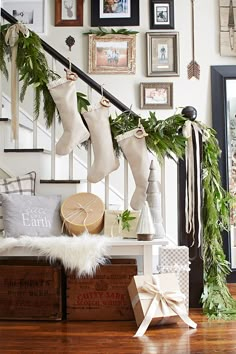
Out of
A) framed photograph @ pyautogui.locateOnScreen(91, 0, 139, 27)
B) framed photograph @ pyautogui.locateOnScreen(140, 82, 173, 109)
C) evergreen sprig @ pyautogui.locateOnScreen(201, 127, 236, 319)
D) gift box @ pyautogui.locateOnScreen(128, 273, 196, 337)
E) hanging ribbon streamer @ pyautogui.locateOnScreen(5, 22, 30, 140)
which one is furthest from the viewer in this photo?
framed photograph @ pyautogui.locateOnScreen(91, 0, 139, 27)

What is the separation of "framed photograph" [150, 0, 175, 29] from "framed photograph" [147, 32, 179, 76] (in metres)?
0.07

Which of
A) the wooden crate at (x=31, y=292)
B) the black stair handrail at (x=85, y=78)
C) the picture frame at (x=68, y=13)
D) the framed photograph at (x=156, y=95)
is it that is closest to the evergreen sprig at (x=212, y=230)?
the black stair handrail at (x=85, y=78)

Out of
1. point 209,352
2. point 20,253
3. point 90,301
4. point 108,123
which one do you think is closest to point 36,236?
point 20,253

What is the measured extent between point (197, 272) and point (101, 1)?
8.15 ft

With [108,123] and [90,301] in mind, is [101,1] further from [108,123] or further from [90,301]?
[90,301]

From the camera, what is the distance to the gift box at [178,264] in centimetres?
272

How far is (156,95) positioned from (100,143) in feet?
4.13

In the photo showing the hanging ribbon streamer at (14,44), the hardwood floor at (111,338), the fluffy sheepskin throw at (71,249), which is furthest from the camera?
the hanging ribbon streamer at (14,44)

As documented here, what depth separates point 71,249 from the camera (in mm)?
2492

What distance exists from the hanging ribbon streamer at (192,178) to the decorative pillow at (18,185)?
0.94 metres

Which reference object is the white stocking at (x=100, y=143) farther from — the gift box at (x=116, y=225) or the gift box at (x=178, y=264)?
the gift box at (x=178, y=264)

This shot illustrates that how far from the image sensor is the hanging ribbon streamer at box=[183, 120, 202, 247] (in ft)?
9.51

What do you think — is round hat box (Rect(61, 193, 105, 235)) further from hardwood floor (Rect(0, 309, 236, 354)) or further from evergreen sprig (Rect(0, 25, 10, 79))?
evergreen sprig (Rect(0, 25, 10, 79))

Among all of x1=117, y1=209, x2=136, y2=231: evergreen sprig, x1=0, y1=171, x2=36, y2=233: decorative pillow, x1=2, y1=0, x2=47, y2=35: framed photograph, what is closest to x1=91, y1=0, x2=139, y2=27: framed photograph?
x1=2, y1=0, x2=47, y2=35: framed photograph
